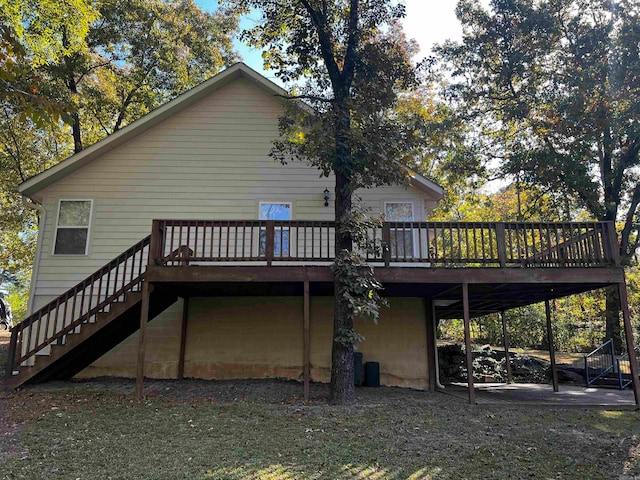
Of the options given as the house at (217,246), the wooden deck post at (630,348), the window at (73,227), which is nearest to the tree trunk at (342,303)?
the house at (217,246)

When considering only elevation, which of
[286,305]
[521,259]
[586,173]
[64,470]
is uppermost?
[586,173]

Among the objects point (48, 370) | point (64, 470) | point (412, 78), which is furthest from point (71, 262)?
point (412, 78)

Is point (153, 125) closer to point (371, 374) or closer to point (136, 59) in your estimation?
point (371, 374)

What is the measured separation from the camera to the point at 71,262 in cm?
1073

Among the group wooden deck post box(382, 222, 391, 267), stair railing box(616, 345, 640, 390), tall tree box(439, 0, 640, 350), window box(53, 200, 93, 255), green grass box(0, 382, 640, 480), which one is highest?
tall tree box(439, 0, 640, 350)

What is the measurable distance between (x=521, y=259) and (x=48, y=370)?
9703 millimetres

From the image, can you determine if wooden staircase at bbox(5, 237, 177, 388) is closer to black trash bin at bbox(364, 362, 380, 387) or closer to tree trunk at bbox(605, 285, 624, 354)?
black trash bin at bbox(364, 362, 380, 387)

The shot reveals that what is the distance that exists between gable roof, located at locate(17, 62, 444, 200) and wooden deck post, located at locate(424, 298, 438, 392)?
2.78m

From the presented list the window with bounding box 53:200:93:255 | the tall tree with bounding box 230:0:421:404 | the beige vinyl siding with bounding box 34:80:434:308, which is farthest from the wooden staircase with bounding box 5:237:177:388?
the tall tree with bounding box 230:0:421:404

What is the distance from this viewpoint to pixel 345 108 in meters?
8.53

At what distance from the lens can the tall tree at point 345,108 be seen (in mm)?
7953

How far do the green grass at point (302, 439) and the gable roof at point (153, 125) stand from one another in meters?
5.12

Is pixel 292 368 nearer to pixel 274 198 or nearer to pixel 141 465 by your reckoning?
pixel 274 198

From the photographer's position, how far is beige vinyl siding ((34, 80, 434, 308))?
10898 millimetres
